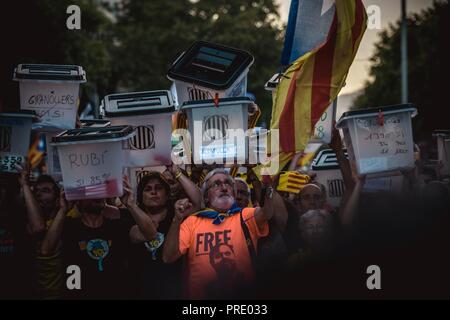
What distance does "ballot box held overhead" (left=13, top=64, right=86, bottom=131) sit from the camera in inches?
233

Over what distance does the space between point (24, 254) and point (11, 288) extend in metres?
0.32

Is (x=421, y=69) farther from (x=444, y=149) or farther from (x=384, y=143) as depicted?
(x=384, y=143)

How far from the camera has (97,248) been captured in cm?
538

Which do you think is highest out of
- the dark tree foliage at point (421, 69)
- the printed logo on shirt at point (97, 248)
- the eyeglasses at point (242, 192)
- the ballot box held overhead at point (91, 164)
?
the dark tree foliage at point (421, 69)

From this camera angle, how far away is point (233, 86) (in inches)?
245

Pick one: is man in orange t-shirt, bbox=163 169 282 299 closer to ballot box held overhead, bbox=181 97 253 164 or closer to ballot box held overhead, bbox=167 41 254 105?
ballot box held overhead, bbox=181 97 253 164

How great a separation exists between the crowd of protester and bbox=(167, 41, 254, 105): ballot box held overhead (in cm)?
77

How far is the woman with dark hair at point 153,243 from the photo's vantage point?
5184mm

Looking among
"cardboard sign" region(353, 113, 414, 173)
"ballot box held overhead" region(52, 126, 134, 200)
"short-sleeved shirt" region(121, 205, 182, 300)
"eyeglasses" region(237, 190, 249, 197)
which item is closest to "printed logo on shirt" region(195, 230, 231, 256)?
"short-sleeved shirt" region(121, 205, 182, 300)

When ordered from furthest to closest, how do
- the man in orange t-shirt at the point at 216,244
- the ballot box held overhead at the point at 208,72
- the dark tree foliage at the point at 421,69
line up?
the dark tree foliage at the point at 421,69 → the ballot box held overhead at the point at 208,72 → the man in orange t-shirt at the point at 216,244

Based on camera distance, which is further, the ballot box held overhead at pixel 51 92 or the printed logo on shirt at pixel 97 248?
the ballot box held overhead at pixel 51 92

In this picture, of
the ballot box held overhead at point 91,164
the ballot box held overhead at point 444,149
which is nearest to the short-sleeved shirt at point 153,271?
the ballot box held overhead at point 91,164

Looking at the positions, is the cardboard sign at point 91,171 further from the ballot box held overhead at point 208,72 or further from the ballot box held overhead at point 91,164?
the ballot box held overhead at point 208,72

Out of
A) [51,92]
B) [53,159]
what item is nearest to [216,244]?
[53,159]
